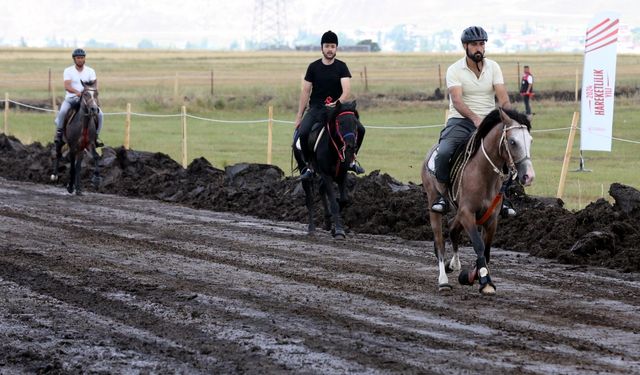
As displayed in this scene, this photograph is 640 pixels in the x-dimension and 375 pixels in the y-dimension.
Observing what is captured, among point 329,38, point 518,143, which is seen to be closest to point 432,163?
point 518,143

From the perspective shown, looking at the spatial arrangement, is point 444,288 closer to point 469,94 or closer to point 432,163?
point 432,163

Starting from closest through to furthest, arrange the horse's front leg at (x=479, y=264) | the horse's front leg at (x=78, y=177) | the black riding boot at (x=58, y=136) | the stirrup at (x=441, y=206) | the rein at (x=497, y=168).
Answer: the rein at (x=497, y=168)
the horse's front leg at (x=479, y=264)
the stirrup at (x=441, y=206)
the horse's front leg at (x=78, y=177)
the black riding boot at (x=58, y=136)

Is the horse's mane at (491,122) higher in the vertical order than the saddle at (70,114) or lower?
higher

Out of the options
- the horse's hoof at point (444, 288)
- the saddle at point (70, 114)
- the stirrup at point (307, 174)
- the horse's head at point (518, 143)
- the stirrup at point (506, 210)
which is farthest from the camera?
the saddle at point (70, 114)

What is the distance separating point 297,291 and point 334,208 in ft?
16.2

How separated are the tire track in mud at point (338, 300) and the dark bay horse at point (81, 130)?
476 cm

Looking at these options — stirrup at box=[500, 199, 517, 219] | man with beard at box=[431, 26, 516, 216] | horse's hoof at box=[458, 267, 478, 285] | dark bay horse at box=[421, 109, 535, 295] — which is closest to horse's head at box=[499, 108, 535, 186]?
dark bay horse at box=[421, 109, 535, 295]

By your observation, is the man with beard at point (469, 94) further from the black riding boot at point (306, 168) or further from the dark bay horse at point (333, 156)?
the black riding boot at point (306, 168)

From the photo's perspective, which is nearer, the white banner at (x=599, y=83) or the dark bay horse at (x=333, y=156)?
the dark bay horse at (x=333, y=156)

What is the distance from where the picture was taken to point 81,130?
22562mm

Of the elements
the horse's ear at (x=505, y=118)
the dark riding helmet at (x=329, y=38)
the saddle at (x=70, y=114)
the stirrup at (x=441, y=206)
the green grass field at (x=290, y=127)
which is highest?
the dark riding helmet at (x=329, y=38)

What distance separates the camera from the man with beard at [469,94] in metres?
12.1

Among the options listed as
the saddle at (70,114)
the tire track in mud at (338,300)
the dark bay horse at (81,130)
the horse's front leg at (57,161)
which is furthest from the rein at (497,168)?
the horse's front leg at (57,161)

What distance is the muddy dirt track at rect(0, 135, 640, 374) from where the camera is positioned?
8836 mm
